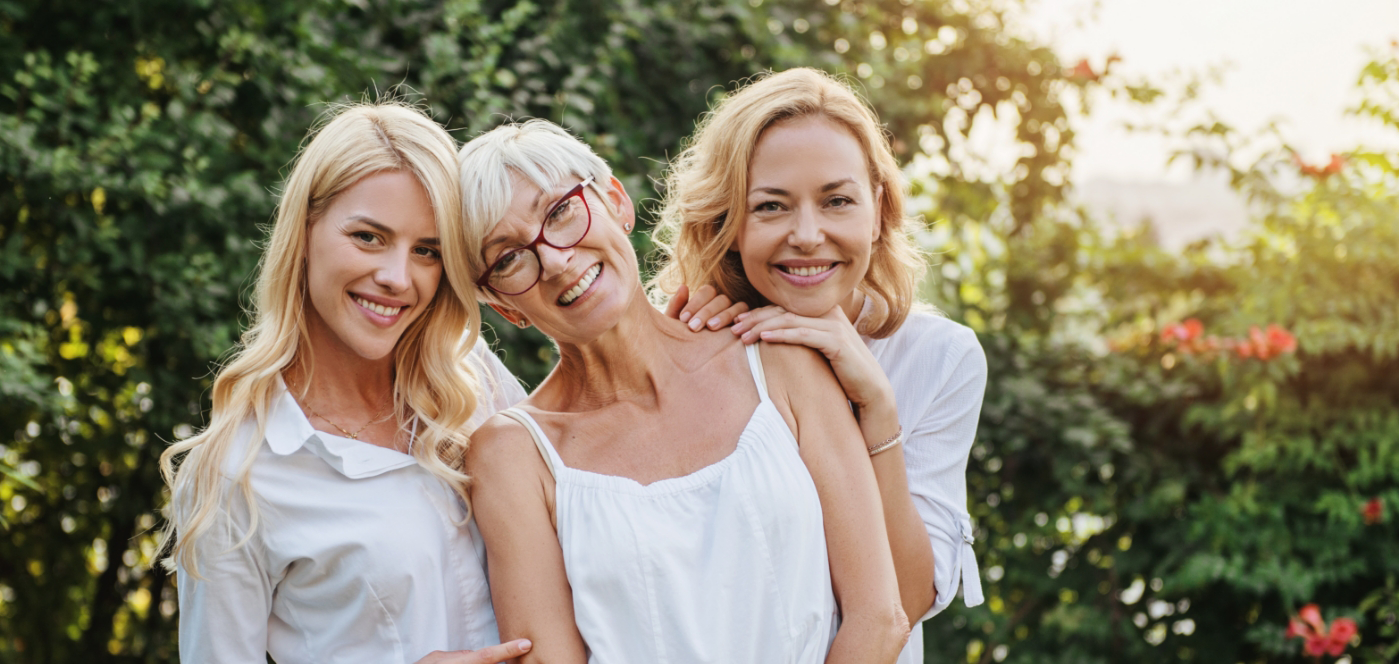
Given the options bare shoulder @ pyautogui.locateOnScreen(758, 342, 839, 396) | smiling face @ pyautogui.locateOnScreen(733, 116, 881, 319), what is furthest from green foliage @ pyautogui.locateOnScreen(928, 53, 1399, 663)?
bare shoulder @ pyautogui.locateOnScreen(758, 342, 839, 396)

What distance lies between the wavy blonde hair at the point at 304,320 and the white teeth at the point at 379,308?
122mm

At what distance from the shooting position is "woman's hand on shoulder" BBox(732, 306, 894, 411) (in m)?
2.20

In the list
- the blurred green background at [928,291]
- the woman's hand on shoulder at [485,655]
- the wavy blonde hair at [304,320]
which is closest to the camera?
the woman's hand on shoulder at [485,655]

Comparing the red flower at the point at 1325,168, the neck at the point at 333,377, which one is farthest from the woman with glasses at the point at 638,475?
the red flower at the point at 1325,168

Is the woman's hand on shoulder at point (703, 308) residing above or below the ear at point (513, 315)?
below

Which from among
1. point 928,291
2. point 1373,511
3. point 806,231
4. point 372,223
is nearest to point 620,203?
point 806,231

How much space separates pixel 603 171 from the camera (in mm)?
2215

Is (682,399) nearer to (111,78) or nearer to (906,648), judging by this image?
(906,648)

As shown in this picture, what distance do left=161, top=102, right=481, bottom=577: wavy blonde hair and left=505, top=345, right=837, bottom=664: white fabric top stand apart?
0.33m

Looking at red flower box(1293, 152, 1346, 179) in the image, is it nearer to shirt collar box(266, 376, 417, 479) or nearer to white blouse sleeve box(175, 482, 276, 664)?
shirt collar box(266, 376, 417, 479)

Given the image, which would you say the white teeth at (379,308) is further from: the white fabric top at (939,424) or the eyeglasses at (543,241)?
the white fabric top at (939,424)

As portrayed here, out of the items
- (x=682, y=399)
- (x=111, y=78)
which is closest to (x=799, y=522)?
(x=682, y=399)

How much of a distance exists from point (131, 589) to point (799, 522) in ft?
10.7

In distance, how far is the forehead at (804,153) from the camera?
228 cm
